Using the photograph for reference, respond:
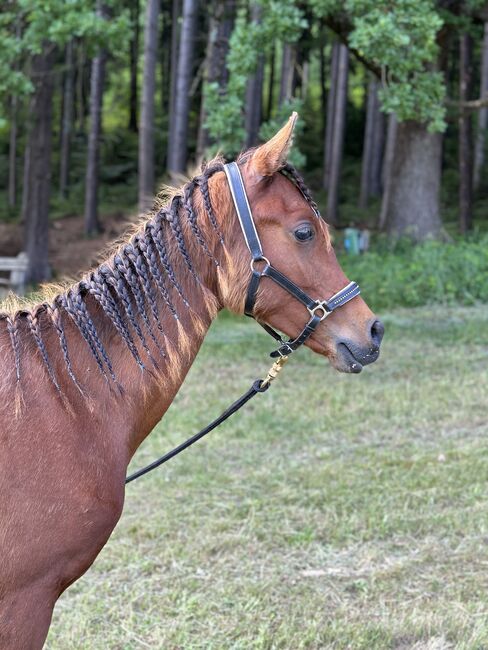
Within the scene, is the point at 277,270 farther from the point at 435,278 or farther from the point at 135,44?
the point at 135,44

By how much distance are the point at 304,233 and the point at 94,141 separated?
1799 centimetres

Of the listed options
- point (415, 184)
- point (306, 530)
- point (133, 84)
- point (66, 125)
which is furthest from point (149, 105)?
point (133, 84)

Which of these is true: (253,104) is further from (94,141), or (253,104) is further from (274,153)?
(274,153)

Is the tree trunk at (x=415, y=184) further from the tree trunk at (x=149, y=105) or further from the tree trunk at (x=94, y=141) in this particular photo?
the tree trunk at (x=94, y=141)

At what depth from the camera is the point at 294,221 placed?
2.57 m

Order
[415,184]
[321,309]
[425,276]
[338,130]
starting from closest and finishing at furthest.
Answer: [321,309]
[425,276]
[415,184]
[338,130]

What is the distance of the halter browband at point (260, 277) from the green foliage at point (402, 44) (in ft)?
21.9

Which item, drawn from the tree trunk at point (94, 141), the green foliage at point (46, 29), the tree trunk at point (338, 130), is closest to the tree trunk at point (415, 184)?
the tree trunk at point (338, 130)

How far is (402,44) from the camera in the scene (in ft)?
28.1

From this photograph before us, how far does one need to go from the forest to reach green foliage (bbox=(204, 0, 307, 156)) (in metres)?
0.02

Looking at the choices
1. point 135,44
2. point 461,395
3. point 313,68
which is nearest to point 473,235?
point 461,395

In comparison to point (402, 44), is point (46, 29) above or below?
below

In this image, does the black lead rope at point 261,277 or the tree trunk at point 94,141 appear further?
the tree trunk at point 94,141

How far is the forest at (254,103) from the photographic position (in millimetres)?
9445
